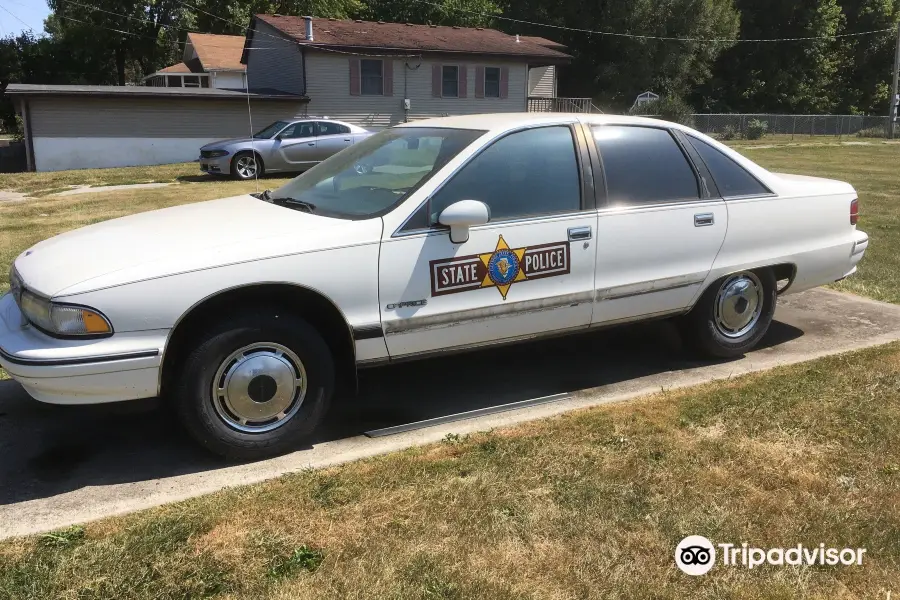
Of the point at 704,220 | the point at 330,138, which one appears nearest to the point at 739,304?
the point at 704,220

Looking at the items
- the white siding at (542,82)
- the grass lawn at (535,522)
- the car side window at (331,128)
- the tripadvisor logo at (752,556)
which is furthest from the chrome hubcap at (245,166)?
the white siding at (542,82)

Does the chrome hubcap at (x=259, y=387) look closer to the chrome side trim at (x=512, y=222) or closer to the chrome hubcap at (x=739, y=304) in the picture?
the chrome side trim at (x=512, y=222)

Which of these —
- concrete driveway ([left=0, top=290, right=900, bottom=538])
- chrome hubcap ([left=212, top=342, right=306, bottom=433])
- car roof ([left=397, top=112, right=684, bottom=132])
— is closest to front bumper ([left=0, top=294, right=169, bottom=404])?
chrome hubcap ([left=212, top=342, right=306, bottom=433])

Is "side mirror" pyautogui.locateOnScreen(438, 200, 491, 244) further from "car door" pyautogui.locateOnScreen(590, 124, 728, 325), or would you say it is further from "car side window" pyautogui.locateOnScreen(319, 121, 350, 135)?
"car side window" pyautogui.locateOnScreen(319, 121, 350, 135)

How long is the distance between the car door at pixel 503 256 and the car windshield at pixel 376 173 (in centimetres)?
19

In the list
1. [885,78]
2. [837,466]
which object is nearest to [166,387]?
[837,466]

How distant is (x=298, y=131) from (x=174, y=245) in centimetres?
1522

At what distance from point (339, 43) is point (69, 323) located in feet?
85.4

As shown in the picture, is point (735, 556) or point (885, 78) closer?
point (735, 556)

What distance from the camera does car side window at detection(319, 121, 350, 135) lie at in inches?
723

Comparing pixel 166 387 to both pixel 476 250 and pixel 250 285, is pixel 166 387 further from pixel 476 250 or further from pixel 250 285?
pixel 476 250

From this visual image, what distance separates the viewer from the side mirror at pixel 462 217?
381 cm

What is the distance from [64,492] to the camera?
3.43 m

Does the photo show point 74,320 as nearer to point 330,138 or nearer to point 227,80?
point 330,138
